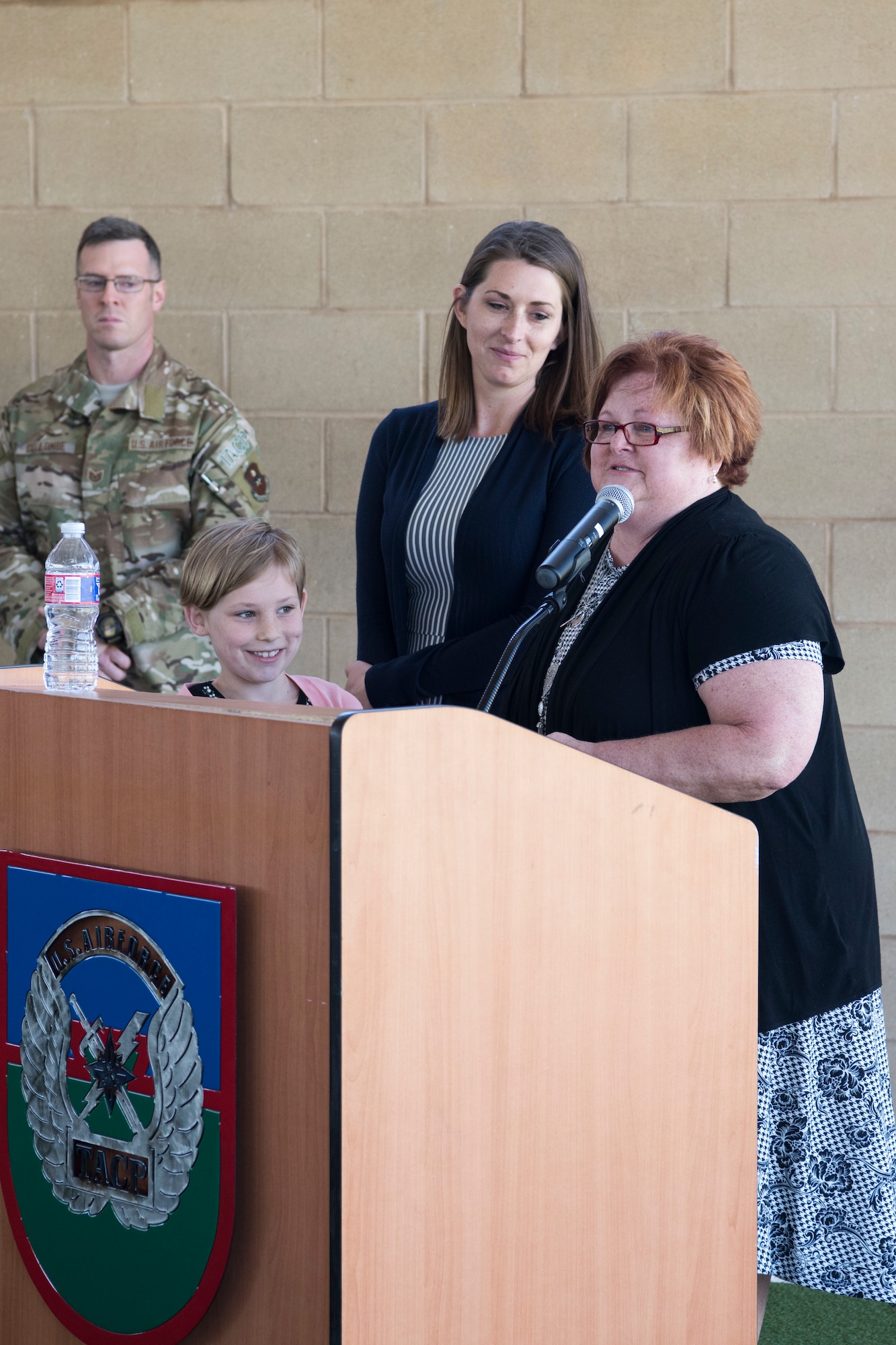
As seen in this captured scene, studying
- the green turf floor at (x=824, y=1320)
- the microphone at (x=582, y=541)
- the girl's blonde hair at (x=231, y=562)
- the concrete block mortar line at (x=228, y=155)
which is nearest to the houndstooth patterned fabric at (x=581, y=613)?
the microphone at (x=582, y=541)

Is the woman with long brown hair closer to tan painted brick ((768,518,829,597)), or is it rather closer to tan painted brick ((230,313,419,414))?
tan painted brick ((230,313,419,414))

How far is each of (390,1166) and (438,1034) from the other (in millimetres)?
98

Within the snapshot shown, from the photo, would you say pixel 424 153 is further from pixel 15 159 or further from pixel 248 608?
pixel 248 608

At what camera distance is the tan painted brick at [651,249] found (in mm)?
2898

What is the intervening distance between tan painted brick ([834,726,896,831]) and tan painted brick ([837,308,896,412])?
63 centimetres

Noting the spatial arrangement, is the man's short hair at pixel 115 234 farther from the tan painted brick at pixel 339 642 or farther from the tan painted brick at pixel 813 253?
the tan painted brick at pixel 813 253

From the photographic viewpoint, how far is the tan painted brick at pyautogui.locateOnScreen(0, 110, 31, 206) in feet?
10.2

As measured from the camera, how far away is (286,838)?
93 cm

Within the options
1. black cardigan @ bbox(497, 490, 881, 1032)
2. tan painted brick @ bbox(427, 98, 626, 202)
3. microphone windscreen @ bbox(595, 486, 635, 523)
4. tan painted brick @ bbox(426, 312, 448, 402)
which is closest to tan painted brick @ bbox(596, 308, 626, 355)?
tan painted brick @ bbox(427, 98, 626, 202)

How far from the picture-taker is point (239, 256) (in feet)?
10.0

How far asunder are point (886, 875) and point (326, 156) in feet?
6.80

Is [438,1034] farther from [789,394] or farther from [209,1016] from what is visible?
[789,394]

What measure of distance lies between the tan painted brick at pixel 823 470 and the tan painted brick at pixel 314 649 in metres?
1.04

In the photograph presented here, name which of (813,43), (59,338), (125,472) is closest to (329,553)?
(125,472)
